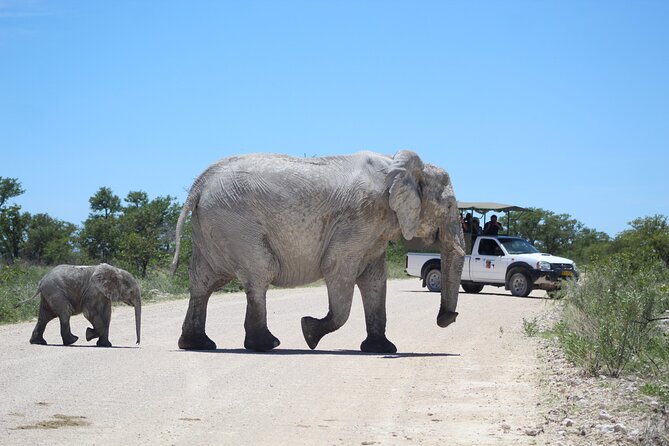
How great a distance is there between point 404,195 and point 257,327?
283 cm

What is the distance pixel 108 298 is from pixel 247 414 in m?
7.12

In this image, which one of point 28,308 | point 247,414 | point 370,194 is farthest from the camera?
point 28,308

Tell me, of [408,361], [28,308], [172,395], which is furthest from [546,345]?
[28,308]

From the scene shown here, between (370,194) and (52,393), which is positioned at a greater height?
(370,194)

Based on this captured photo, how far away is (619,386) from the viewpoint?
10008 mm

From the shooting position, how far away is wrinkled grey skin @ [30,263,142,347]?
15148mm

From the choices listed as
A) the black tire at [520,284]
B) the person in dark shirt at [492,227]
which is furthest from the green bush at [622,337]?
the person in dark shirt at [492,227]

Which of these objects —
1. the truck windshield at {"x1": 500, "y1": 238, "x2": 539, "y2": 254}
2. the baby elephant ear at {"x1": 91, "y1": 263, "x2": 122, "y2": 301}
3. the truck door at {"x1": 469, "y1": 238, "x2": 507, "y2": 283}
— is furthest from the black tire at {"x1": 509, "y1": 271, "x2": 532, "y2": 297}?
the baby elephant ear at {"x1": 91, "y1": 263, "x2": 122, "y2": 301}

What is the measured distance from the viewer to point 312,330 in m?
14.4

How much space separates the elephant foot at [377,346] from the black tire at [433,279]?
17471 millimetres

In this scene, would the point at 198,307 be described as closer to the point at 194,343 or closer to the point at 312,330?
the point at 194,343

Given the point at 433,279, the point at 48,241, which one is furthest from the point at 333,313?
the point at 48,241

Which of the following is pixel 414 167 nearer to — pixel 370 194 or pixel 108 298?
pixel 370 194

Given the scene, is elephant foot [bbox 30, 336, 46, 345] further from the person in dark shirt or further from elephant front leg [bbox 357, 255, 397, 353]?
the person in dark shirt
